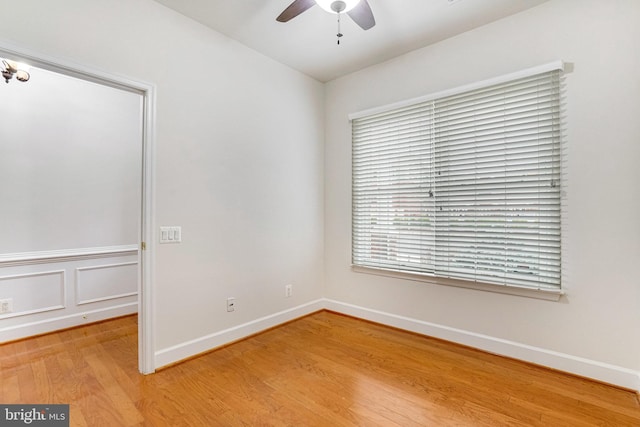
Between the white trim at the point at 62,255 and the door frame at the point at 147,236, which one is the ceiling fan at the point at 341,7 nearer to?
the door frame at the point at 147,236

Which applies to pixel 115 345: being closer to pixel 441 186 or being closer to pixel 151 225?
pixel 151 225

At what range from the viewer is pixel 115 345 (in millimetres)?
2842

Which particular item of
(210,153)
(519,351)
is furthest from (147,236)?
(519,351)

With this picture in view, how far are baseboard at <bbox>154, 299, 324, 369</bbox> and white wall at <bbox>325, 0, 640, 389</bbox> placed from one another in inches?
61.5

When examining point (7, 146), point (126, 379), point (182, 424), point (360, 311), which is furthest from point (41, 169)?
point (360, 311)

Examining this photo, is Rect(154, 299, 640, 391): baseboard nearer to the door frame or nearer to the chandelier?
the door frame

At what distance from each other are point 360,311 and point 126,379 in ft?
7.28

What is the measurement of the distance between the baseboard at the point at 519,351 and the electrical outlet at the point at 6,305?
133 inches

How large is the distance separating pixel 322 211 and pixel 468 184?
1684 millimetres

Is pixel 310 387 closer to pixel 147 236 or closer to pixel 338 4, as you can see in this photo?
pixel 147 236

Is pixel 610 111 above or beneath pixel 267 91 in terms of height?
beneath

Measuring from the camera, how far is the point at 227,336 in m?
2.83

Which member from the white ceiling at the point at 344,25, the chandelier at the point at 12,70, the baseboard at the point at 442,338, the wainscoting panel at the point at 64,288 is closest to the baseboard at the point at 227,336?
the baseboard at the point at 442,338

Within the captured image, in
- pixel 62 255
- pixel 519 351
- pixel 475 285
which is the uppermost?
pixel 62 255
